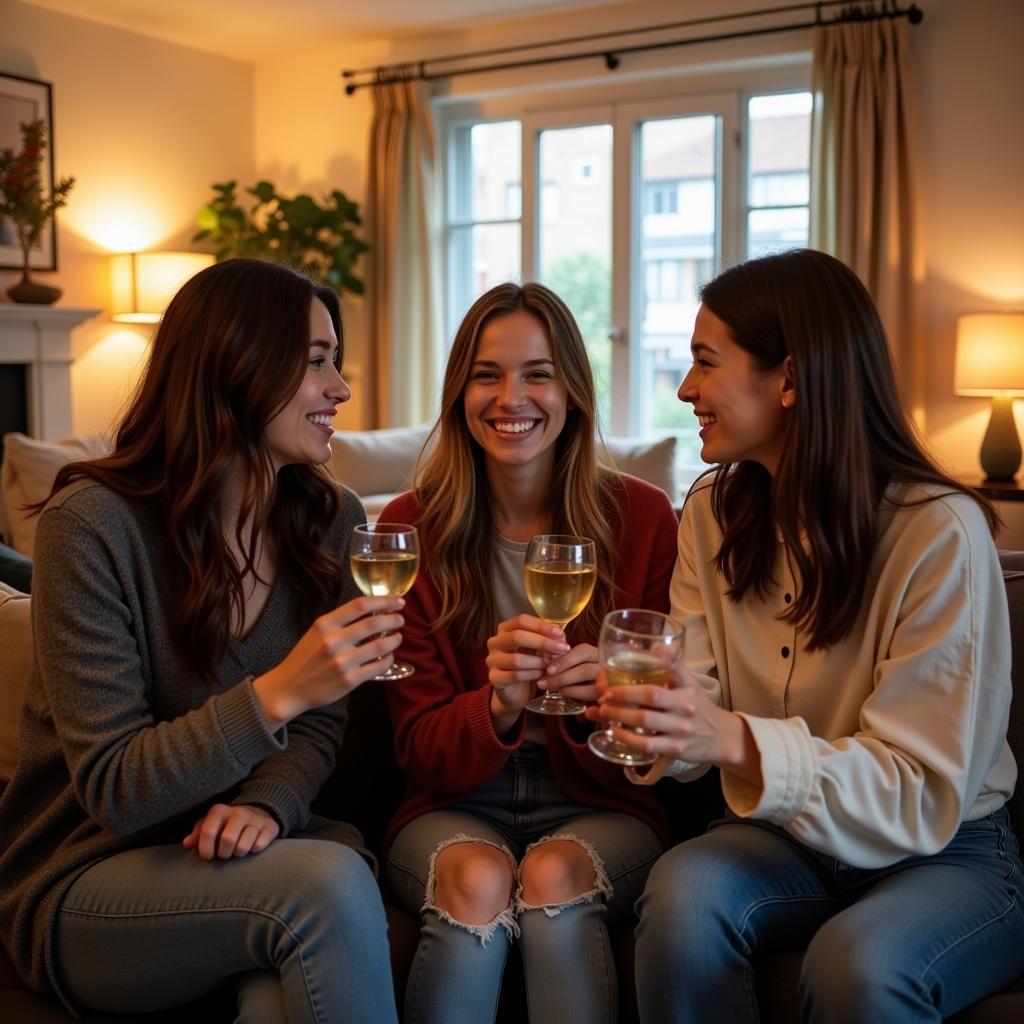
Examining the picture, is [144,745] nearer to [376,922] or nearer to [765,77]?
[376,922]

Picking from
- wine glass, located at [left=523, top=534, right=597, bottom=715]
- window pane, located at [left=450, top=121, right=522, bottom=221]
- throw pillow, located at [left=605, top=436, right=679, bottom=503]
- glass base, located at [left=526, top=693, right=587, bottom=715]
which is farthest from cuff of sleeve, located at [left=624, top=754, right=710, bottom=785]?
window pane, located at [left=450, top=121, right=522, bottom=221]

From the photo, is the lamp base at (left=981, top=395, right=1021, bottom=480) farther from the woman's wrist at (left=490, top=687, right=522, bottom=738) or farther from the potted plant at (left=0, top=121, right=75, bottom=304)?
the potted plant at (left=0, top=121, right=75, bottom=304)

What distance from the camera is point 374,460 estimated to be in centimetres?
482

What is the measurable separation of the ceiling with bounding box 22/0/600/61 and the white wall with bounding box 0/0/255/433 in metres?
0.14

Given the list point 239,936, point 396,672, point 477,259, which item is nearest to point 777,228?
point 477,259

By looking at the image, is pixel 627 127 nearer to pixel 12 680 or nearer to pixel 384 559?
pixel 12 680

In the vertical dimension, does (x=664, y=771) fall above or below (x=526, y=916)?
above

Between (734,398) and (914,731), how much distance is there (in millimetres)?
526

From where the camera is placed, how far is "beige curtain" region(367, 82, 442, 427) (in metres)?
6.13

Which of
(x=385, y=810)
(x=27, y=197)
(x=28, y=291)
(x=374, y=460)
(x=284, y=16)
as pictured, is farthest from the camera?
(x=284, y=16)

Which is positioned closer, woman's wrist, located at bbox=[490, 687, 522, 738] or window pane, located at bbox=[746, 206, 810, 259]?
woman's wrist, located at bbox=[490, 687, 522, 738]

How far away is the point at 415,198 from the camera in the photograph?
6191 mm

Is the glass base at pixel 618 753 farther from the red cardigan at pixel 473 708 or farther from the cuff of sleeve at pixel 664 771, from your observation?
the red cardigan at pixel 473 708

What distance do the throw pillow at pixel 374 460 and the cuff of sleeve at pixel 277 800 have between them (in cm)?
308
